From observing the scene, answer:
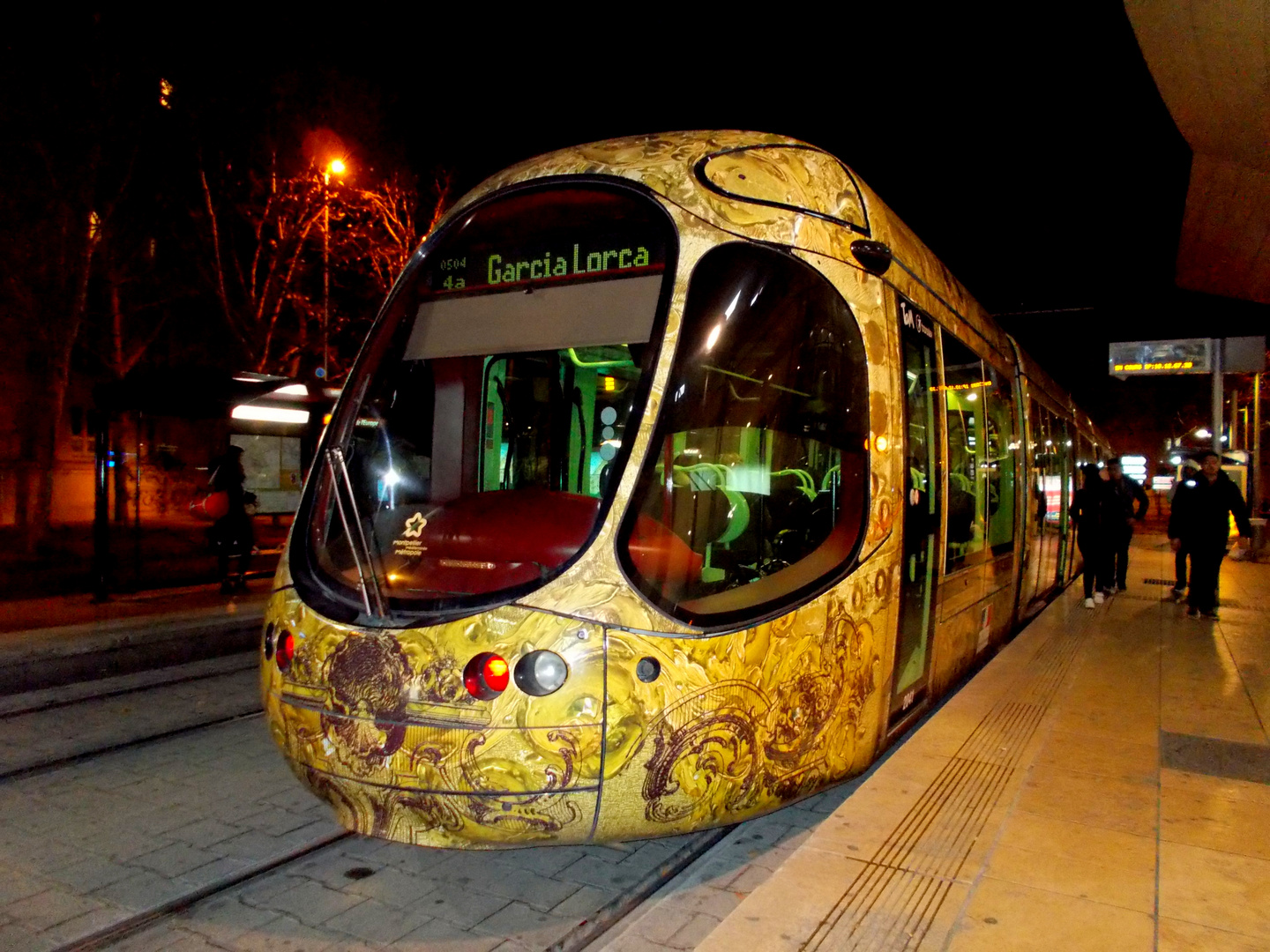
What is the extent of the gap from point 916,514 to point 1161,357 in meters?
17.2

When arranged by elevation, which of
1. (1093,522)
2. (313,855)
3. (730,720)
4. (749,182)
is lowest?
(313,855)

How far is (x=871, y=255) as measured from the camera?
4414 millimetres

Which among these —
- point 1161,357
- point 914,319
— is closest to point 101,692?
point 914,319

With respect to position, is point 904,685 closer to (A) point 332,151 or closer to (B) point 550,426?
(B) point 550,426

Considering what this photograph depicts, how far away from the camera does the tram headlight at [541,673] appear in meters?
3.26

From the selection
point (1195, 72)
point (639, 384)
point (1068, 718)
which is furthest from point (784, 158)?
point (1195, 72)

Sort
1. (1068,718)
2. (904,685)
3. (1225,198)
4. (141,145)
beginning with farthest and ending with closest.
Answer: (141,145), (1225,198), (1068,718), (904,685)

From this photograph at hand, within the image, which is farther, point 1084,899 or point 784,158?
point 784,158

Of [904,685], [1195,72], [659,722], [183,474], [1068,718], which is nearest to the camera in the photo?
[659,722]

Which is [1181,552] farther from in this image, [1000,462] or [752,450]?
[752,450]

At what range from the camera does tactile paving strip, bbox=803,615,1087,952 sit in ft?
10.4

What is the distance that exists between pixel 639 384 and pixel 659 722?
1.27 meters

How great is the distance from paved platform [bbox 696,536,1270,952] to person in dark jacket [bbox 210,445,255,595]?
9.11m

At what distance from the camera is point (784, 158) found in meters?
4.28
